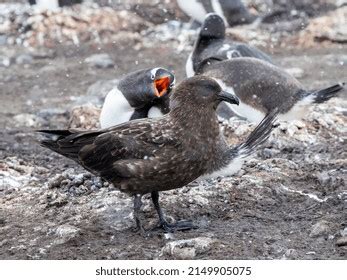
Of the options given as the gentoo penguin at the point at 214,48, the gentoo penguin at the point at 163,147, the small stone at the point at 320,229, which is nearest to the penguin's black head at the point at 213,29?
the gentoo penguin at the point at 214,48

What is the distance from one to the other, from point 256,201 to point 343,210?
0.68 metres

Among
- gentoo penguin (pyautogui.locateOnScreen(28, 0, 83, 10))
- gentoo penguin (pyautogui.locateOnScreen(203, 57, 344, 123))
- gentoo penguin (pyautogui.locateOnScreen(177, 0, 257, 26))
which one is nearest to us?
gentoo penguin (pyautogui.locateOnScreen(203, 57, 344, 123))

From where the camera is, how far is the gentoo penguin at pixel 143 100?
344 inches

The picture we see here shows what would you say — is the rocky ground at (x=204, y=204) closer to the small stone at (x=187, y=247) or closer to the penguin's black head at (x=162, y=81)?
the small stone at (x=187, y=247)

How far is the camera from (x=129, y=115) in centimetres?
886

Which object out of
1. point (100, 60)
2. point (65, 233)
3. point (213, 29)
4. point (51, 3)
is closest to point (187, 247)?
point (65, 233)

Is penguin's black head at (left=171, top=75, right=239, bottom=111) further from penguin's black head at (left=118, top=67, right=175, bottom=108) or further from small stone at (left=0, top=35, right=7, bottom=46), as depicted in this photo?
small stone at (left=0, top=35, right=7, bottom=46)

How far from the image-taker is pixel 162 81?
8797mm

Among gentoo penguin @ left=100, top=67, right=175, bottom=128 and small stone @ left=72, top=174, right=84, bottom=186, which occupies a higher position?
small stone @ left=72, top=174, right=84, bottom=186

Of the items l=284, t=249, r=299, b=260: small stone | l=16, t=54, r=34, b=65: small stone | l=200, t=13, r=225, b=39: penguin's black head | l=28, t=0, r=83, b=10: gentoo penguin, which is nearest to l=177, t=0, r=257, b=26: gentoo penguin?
l=28, t=0, r=83, b=10: gentoo penguin

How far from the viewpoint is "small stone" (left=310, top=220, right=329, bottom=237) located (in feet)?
19.8

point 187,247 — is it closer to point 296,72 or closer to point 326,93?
point 326,93

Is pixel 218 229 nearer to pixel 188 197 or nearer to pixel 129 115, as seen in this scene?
pixel 188 197
